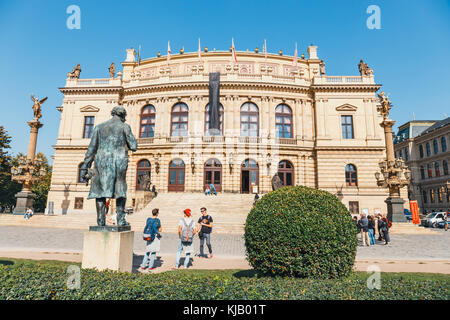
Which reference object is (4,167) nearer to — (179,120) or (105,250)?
(179,120)

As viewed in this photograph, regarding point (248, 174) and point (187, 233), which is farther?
point (248, 174)

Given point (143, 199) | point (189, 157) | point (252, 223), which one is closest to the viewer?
point (252, 223)

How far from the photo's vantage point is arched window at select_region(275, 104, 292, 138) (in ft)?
102

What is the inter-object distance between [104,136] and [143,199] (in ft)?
61.9

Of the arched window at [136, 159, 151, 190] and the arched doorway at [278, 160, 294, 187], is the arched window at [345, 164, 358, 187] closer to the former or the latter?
the arched doorway at [278, 160, 294, 187]

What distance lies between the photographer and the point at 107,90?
32250mm

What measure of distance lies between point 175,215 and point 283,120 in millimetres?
17776

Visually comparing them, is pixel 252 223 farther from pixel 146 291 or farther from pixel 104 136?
pixel 104 136

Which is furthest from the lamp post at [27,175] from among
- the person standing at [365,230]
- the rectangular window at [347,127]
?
the rectangular window at [347,127]

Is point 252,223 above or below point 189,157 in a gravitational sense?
below

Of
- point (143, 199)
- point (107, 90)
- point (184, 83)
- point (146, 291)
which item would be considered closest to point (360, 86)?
point (184, 83)

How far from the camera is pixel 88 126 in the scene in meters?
32.2

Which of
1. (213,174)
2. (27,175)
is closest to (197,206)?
(213,174)
